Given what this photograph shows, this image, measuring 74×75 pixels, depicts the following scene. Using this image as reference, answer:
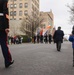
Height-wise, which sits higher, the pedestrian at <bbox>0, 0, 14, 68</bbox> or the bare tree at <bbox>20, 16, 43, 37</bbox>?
the pedestrian at <bbox>0, 0, 14, 68</bbox>

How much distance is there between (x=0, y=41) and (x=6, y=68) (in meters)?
0.72

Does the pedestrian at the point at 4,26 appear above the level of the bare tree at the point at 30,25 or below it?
above

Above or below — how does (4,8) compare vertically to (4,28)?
above

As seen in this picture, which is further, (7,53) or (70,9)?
(70,9)

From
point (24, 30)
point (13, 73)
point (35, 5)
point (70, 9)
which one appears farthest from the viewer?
point (35, 5)

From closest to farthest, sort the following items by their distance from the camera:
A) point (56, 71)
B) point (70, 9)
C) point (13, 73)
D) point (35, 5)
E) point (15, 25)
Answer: point (13, 73) → point (56, 71) → point (70, 9) → point (15, 25) → point (35, 5)

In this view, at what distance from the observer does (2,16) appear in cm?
773

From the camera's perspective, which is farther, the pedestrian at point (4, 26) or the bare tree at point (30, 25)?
the bare tree at point (30, 25)

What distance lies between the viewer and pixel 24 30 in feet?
334

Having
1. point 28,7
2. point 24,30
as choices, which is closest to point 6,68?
point 24,30

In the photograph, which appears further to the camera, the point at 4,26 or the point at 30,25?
the point at 30,25

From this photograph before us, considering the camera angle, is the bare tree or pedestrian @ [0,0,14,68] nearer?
pedestrian @ [0,0,14,68]

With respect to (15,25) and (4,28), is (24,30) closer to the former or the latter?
(15,25)

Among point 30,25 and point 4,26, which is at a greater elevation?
point 4,26
